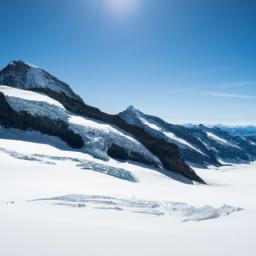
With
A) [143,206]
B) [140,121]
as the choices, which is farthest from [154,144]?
[140,121]

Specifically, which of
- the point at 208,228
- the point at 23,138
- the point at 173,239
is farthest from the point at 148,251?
the point at 23,138

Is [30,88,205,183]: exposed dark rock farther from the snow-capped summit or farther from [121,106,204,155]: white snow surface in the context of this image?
[121,106,204,155]: white snow surface

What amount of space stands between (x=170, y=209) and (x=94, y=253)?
7.04m

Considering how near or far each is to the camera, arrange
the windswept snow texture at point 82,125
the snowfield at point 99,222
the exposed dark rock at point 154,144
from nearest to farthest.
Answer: the snowfield at point 99,222
the windswept snow texture at point 82,125
the exposed dark rock at point 154,144

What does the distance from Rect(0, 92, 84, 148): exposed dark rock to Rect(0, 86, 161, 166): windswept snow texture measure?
616 millimetres

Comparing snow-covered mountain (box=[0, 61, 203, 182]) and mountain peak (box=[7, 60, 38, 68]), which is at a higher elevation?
mountain peak (box=[7, 60, 38, 68])

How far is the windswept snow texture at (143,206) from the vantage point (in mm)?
12859

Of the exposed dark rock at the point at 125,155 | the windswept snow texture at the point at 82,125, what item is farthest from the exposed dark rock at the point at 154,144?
the exposed dark rock at the point at 125,155

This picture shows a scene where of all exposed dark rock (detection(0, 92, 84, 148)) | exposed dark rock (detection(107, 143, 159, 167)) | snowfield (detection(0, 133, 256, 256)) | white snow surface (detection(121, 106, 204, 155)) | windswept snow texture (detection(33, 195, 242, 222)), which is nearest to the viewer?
snowfield (detection(0, 133, 256, 256))

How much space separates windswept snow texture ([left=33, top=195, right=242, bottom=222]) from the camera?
12859 millimetres

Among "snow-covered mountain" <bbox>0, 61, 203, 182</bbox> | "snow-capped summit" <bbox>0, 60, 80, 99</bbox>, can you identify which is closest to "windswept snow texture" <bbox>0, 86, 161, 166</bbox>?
"snow-covered mountain" <bbox>0, 61, 203, 182</bbox>

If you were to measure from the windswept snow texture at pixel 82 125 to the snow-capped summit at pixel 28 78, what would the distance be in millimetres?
29155

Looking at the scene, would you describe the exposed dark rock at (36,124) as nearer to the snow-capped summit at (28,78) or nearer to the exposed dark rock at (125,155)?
the exposed dark rock at (125,155)

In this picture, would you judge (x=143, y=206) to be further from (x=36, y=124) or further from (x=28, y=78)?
(x=28, y=78)
